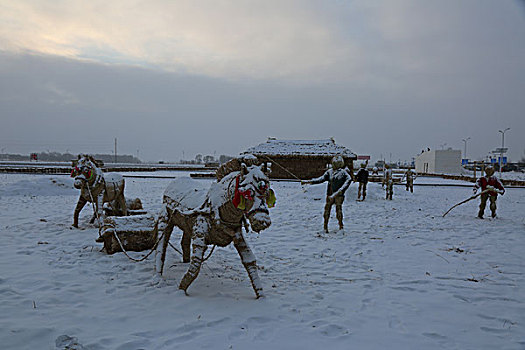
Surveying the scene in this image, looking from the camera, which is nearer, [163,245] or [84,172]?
[163,245]

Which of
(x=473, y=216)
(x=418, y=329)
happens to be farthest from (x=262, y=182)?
(x=473, y=216)

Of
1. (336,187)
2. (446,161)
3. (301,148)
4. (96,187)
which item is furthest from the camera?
(446,161)

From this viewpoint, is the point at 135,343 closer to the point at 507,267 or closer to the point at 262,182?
the point at 262,182

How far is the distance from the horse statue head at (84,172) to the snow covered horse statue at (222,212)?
13.0ft

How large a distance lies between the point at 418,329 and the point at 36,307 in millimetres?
4574

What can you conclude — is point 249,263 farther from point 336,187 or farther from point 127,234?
point 336,187

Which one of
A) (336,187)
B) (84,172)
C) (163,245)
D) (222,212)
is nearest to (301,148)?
(336,187)

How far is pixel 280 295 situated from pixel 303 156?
25261 mm

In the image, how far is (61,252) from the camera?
6082 mm

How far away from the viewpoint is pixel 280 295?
14.7ft

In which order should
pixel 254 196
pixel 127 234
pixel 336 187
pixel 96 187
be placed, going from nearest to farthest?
1. pixel 254 196
2. pixel 127 234
3. pixel 96 187
4. pixel 336 187

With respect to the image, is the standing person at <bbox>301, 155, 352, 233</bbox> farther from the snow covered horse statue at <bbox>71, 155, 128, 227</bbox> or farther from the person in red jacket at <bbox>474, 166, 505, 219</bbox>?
the person in red jacket at <bbox>474, 166, 505, 219</bbox>

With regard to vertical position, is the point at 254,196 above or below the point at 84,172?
below

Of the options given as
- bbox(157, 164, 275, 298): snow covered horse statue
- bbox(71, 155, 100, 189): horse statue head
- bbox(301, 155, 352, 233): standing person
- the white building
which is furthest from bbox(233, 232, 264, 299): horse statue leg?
the white building
